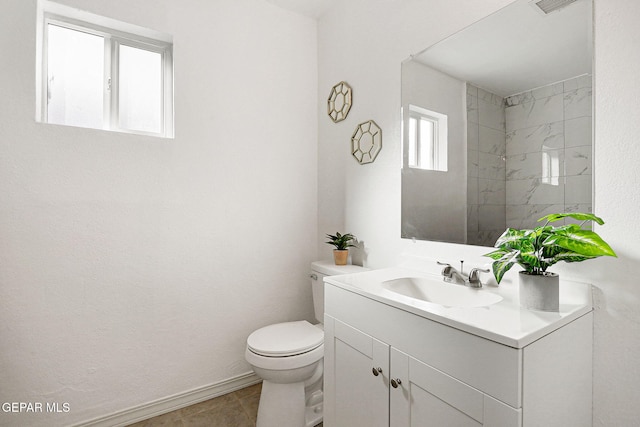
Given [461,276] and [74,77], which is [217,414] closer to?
[461,276]

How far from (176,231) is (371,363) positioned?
134 cm

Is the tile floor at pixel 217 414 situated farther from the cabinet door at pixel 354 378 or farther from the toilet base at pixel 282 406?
the cabinet door at pixel 354 378

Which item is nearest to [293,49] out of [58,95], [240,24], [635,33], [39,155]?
[240,24]

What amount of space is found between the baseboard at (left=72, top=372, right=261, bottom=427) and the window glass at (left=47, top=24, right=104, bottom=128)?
1623mm

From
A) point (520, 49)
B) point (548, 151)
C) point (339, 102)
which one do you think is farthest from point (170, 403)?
point (520, 49)

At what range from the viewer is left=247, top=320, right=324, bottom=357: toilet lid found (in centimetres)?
150

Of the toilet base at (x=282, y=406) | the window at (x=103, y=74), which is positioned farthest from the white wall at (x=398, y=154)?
the window at (x=103, y=74)

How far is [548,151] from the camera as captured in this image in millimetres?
1071

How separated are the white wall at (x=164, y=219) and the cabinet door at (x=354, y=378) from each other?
90 centimetres

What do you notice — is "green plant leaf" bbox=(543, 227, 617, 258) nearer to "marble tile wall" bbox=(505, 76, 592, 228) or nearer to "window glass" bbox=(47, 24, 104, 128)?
"marble tile wall" bbox=(505, 76, 592, 228)

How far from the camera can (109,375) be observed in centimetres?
160

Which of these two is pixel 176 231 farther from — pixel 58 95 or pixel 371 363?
pixel 371 363

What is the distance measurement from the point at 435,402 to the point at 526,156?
3.05 ft

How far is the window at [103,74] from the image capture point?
1619mm
